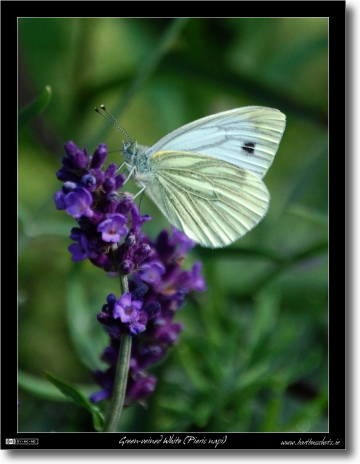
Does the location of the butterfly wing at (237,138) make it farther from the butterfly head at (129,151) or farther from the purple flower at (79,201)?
the purple flower at (79,201)

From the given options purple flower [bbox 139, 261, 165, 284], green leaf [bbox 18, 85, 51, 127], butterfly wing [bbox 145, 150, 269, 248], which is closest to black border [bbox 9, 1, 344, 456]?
butterfly wing [bbox 145, 150, 269, 248]

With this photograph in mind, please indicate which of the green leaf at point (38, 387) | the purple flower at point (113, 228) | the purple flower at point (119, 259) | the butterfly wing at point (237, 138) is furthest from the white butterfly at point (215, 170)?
the green leaf at point (38, 387)

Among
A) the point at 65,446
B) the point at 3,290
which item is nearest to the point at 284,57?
the point at 3,290

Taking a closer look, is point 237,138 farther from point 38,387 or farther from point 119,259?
point 38,387

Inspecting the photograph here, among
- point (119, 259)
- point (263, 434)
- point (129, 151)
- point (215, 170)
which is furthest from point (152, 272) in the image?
point (263, 434)

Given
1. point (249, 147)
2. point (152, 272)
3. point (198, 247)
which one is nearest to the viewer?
point (152, 272)
